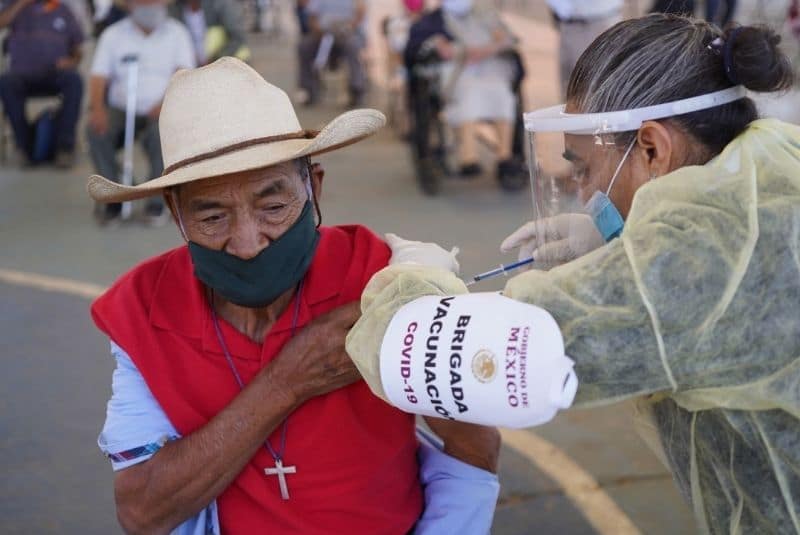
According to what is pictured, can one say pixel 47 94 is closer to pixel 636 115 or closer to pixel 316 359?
pixel 316 359

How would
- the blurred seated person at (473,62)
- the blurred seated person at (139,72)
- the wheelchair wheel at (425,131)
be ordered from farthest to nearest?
the wheelchair wheel at (425,131) → the blurred seated person at (473,62) → the blurred seated person at (139,72)

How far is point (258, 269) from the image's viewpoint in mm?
2230

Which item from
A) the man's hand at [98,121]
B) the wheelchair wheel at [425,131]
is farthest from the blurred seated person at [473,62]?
the man's hand at [98,121]

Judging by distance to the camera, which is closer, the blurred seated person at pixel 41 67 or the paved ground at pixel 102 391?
the paved ground at pixel 102 391

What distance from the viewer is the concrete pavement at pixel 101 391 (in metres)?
3.76

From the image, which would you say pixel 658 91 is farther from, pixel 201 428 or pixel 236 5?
pixel 236 5

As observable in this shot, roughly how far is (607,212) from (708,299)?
0.35 meters

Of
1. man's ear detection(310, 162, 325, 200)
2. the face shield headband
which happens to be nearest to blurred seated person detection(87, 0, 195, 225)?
man's ear detection(310, 162, 325, 200)

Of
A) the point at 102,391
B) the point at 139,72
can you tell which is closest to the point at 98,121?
the point at 139,72

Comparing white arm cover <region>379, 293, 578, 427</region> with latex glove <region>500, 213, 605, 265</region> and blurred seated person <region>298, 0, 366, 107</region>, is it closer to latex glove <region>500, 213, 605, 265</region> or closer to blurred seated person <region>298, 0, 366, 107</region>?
latex glove <region>500, 213, 605, 265</region>

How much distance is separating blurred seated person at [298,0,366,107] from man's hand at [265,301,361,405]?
1027 centimetres

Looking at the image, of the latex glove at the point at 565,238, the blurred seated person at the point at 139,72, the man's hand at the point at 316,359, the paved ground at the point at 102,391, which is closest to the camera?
the latex glove at the point at 565,238

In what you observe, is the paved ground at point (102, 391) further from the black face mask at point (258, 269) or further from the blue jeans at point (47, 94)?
the black face mask at point (258, 269)

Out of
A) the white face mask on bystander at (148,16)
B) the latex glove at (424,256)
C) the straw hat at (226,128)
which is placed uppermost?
the straw hat at (226,128)
